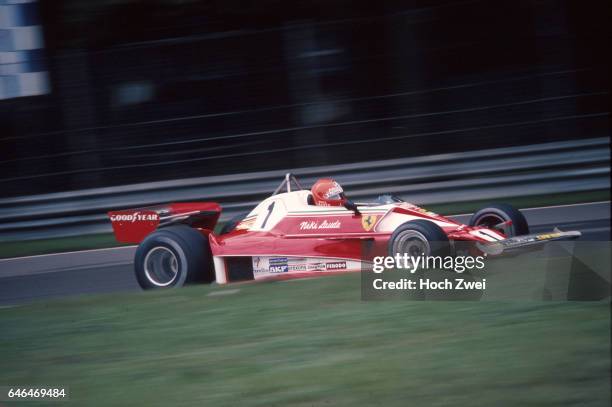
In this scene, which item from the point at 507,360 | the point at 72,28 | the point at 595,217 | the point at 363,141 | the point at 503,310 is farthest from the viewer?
the point at 72,28

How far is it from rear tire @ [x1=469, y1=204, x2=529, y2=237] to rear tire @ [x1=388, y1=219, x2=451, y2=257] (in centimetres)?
117

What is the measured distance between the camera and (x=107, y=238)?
38.7 ft

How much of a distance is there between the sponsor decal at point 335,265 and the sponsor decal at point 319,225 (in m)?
0.33

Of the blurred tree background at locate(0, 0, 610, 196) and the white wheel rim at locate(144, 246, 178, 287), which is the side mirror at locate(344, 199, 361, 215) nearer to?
the white wheel rim at locate(144, 246, 178, 287)

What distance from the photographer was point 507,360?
4.39 m

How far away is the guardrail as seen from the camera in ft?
36.6

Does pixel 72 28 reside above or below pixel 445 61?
above

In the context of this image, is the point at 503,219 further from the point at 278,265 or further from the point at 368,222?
the point at 278,265

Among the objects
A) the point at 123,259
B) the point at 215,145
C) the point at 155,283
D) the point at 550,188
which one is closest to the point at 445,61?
the point at 550,188

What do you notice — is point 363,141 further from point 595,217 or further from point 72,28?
point 72,28

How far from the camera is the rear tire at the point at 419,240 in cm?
654

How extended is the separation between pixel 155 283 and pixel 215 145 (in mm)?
5026

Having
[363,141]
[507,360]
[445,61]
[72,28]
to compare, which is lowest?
[507,360]

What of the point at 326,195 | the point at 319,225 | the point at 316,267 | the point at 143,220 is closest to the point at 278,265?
the point at 316,267
